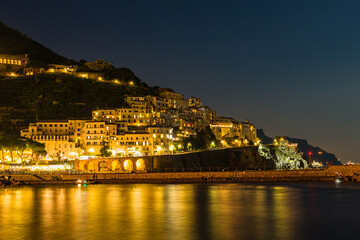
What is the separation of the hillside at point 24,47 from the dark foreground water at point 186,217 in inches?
4797

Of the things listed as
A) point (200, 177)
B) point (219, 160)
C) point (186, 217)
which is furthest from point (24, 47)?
point (186, 217)

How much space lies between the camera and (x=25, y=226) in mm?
25422

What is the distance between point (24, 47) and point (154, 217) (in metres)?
156

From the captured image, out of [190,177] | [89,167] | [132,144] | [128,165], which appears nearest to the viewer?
[190,177]

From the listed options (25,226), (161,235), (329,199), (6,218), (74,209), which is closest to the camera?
(161,235)

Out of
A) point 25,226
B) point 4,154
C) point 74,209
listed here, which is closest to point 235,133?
point 4,154

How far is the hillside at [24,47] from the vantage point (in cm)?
15475

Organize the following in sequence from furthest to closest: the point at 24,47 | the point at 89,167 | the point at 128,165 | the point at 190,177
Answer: the point at 24,47
the point at 89,167
the point at 128,165
the point at 190,177

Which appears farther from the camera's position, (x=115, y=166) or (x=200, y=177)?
(x=115, y=166)

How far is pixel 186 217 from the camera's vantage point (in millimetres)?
28484

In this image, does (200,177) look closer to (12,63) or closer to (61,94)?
(61,94)

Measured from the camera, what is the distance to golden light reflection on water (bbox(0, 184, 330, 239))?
2262 cm

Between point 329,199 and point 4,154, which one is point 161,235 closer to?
point 329,199

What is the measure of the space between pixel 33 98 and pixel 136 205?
7979 centimetres
